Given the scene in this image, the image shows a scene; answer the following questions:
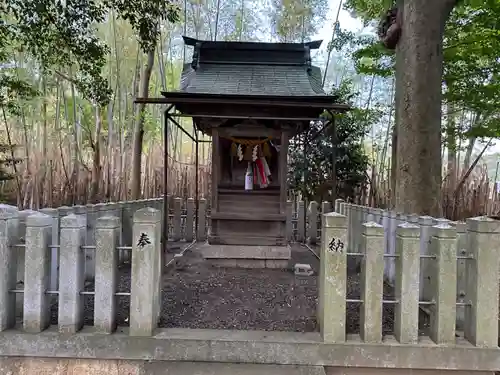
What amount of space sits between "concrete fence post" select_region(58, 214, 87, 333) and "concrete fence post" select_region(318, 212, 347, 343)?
1.65 meters

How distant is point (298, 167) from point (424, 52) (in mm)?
4316

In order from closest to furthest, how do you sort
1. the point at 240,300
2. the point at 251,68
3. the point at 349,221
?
the point at 240,300 → the point at 349,221 → the point at 251,68

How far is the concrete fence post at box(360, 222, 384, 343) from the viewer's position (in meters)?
2.32

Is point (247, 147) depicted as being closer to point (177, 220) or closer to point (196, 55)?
point (196, 55)

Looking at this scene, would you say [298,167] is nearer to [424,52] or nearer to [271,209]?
[271,209]

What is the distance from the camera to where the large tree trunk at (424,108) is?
4121mm

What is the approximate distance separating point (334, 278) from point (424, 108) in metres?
2.75

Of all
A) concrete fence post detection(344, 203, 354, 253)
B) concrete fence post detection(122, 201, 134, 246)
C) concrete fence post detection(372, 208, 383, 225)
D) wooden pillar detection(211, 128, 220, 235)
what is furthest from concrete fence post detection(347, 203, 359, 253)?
concrete fence post detection(122, 201, 134, 246)

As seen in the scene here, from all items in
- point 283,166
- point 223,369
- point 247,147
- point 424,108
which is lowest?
point 223,369

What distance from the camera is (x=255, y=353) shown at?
235cm

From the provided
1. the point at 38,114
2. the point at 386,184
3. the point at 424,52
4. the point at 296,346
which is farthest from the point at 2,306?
the point at 38,114

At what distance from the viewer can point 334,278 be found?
93.4 inches

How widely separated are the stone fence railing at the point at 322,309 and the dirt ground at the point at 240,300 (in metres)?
0.32

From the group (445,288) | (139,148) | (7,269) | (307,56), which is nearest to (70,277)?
(7,269)
